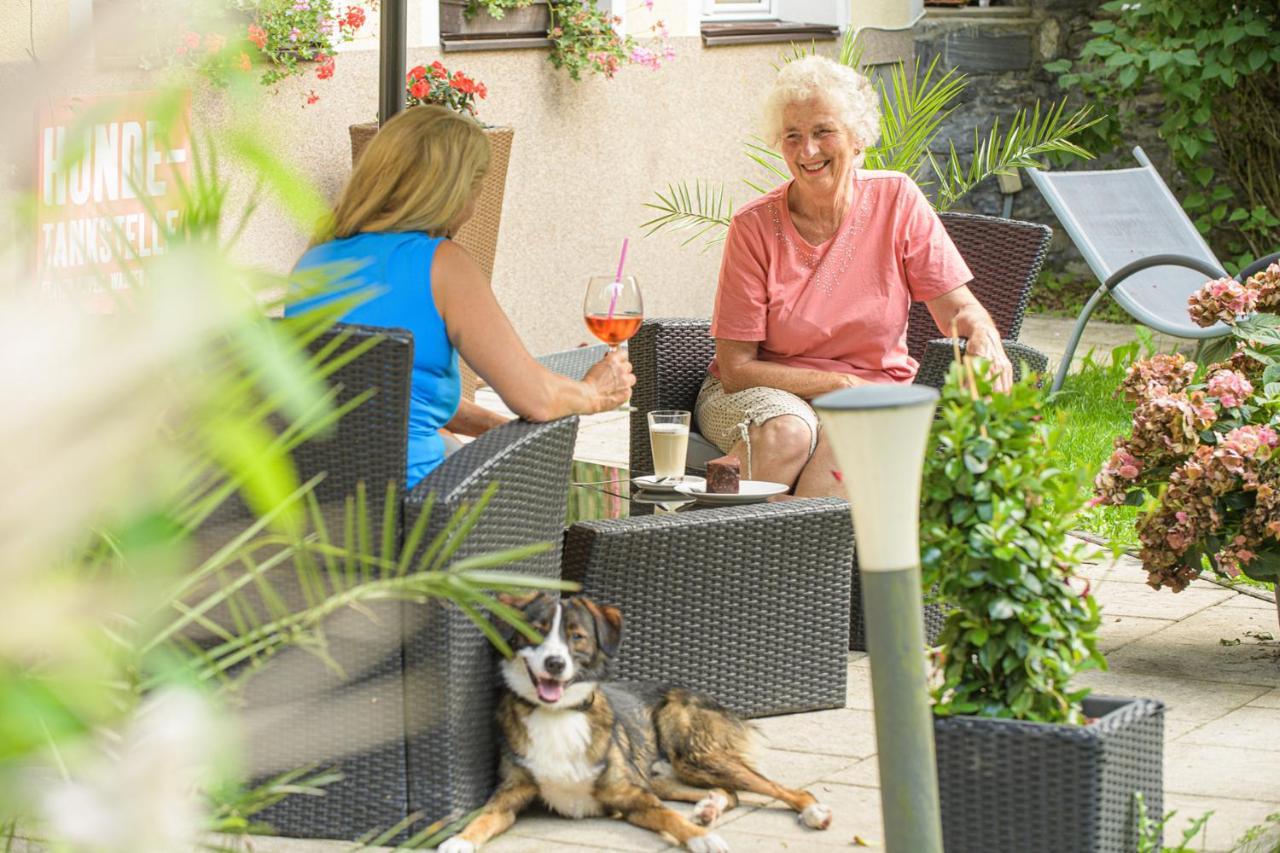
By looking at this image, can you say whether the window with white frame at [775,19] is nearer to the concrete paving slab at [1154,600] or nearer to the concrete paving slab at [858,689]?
the concrete paving slab at [1154,600]

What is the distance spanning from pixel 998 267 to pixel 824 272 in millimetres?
623

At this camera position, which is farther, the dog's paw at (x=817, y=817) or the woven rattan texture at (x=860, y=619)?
the woven rattan texture at (x=860, y=619)

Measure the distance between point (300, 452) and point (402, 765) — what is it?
1.68 ft

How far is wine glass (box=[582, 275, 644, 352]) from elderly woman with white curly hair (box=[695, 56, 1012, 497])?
2.35 ft

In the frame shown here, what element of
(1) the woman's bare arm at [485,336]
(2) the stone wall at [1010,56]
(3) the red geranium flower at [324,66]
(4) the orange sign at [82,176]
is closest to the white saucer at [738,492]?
(1) the woman's bare arm at [485,336]

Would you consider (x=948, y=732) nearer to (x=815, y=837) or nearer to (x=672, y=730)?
(x=815, y=837)

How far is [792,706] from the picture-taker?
328 cm

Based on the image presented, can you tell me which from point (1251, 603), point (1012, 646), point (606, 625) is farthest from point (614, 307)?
point (1251, 603)

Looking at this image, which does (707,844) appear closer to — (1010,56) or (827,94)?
(827,94)

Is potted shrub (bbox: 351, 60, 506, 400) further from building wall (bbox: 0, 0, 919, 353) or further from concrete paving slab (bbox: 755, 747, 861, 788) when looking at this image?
concrete paving slab (bbox: 755, 747, 861, 788)

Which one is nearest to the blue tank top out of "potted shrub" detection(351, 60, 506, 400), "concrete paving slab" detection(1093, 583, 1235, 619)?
"concrete paving slab" detection(1093, 583, 1235, 619)

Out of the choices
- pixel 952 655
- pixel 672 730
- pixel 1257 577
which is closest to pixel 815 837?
pixel 672 730

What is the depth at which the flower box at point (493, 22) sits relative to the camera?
269 inches

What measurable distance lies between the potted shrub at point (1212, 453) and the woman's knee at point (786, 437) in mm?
623
